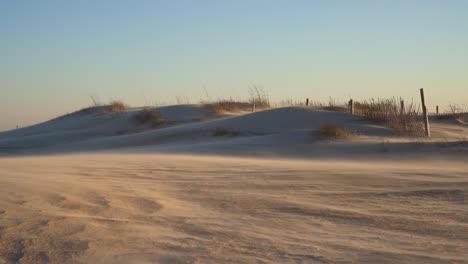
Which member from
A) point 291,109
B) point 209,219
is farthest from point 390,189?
point 291,109

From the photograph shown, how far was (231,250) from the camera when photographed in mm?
3596

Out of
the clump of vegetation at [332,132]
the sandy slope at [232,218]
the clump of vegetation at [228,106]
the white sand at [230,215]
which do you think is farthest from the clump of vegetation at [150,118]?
the sandy slope at [232,218]

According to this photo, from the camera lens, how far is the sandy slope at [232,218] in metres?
3.50

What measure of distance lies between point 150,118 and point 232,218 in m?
18.9

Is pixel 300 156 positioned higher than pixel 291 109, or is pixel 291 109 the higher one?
pixel 291 109

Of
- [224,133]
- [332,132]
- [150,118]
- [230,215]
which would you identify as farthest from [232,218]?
[150,118]

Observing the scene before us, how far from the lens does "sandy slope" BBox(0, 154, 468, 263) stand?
3500mm

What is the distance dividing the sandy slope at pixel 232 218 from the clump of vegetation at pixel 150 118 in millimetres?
15509

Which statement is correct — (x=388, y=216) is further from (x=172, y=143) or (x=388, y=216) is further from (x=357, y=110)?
(x=357, y=110)

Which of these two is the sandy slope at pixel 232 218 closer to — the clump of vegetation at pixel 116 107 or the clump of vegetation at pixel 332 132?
the clump of vegetation at pixel 332 132

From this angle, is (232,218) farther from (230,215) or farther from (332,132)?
(332,132)

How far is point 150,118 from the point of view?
2320cm

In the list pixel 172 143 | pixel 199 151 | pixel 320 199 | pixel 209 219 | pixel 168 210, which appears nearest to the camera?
pixel 209 219

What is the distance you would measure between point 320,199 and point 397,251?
198cm
